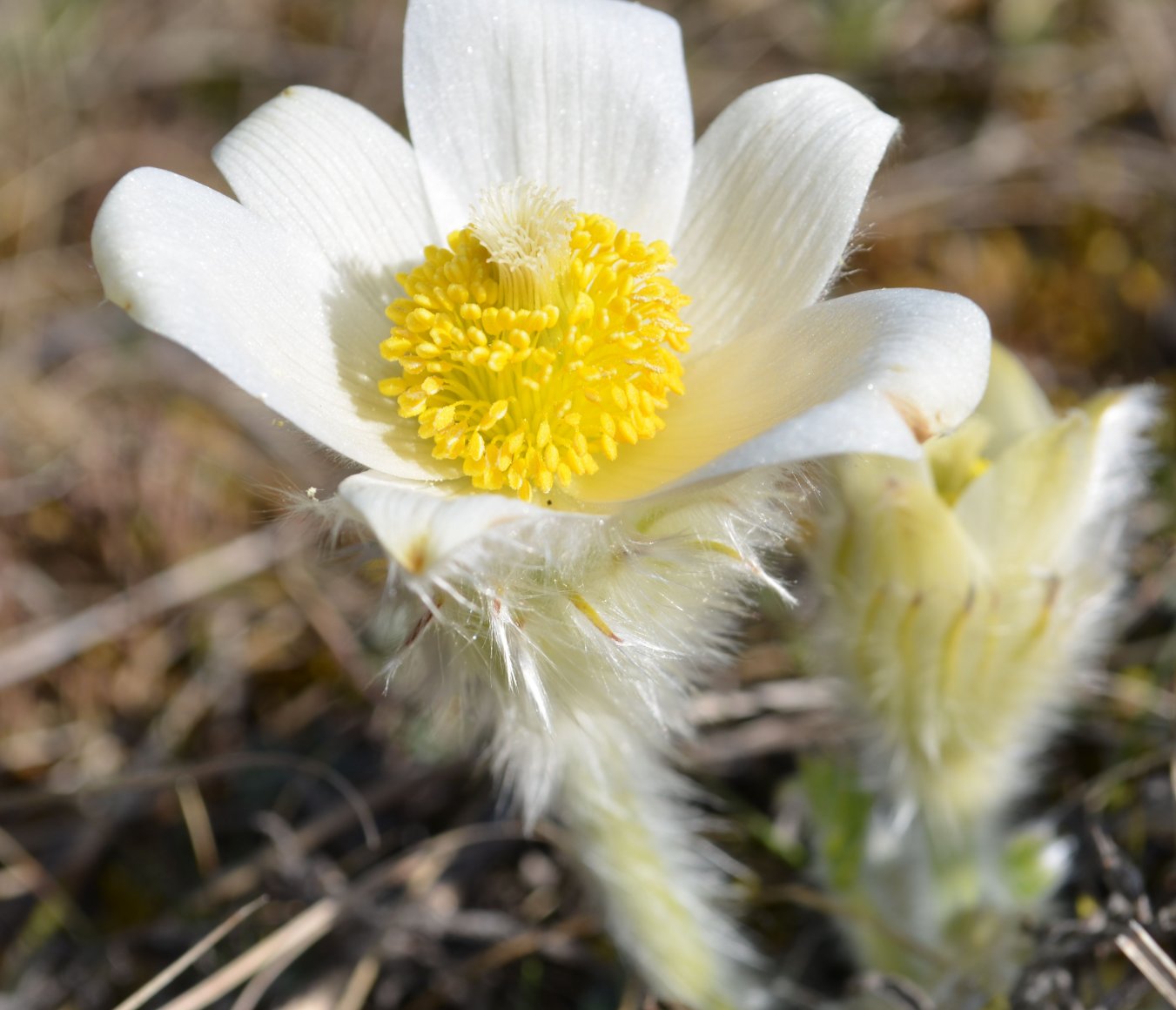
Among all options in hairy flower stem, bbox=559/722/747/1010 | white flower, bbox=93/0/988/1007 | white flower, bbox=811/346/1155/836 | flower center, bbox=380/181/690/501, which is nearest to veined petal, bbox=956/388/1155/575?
white flower, bbox=811/346/1155/836

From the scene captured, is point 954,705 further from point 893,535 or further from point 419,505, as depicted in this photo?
point 419,505

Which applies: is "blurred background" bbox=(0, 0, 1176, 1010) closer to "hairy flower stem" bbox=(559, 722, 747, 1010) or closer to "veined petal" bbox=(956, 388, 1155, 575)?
"hairy flower stem" bbox=(559, 722, 747, 1010)

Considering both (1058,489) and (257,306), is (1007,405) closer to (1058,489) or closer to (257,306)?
(1058,489)

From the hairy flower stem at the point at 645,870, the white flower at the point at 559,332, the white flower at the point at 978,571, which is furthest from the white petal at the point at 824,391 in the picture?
the hairy flower stem at the point at 645,870

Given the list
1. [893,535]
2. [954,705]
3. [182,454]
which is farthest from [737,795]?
[182,454]

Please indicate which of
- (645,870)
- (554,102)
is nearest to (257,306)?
(554,102)

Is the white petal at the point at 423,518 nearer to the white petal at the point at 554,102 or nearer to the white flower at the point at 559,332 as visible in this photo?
the white flower at the point at 559,332
